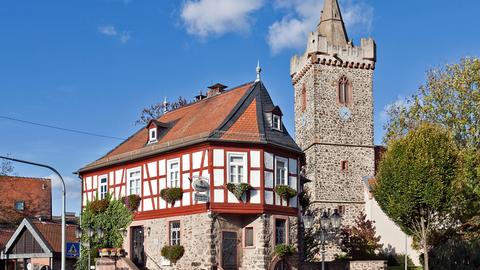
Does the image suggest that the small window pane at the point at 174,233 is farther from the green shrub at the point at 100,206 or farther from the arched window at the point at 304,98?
the arched window at the point at 304,98

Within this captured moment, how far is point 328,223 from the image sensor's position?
2741 cm

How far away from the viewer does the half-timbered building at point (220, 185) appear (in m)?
32.7

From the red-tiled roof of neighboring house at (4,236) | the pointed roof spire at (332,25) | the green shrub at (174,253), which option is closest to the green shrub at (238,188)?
the green shrub at (174,253)

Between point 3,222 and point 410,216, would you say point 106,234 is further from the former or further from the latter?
point 3,222

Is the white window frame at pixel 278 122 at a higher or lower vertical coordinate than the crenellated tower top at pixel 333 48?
lower

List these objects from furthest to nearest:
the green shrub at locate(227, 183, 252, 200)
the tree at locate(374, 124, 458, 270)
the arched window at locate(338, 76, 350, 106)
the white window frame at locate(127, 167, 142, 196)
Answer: the arched window at locate(338, 76, 350, 106) → the white window frame at locate(127, 167, 142, 196) → the tree at locate(374, 124, 458, 270) → the green shrub at locate(227, 183, 252, 200)

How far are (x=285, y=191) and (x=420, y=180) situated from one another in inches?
250

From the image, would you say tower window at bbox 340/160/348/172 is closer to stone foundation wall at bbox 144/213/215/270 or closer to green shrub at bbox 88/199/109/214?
green shrub at bbox 88/199/109/214

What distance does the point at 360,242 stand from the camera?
4856 centimetres

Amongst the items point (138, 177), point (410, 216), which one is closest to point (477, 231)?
point (410, 216)

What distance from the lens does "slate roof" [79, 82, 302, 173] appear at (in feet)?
109

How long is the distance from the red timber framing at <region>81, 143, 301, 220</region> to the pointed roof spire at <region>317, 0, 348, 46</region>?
85.8 ft

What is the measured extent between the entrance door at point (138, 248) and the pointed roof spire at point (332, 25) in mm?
28357

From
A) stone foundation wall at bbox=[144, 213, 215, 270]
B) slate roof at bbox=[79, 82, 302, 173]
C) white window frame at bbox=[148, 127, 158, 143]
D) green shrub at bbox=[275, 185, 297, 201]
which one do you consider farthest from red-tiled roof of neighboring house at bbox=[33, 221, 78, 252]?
green shrub at bbox=[275, 185, 297, 201]
